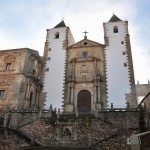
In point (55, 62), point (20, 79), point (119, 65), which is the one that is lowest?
point (20, 79)

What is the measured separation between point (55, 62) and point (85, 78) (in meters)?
4.76

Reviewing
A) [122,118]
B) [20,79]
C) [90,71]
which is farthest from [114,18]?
[122,118]

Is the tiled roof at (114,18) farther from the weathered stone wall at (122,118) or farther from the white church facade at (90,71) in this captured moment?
the weathered stone wall at (122,118)

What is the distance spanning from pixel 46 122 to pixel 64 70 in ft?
30.7

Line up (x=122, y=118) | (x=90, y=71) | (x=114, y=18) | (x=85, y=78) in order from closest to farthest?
(x=122, y=118) → (x=85, y=78) → (x=90, y=71) → (x=114, y=18)

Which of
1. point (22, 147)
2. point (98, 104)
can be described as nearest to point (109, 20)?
point (98, 104)

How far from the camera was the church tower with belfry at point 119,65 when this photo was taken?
75.8 feet

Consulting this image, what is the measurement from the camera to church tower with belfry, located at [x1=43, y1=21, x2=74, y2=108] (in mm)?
24844

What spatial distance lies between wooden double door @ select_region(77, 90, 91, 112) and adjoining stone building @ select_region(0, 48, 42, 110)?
474 cm

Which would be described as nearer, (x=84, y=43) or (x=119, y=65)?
(x=119, y=65)

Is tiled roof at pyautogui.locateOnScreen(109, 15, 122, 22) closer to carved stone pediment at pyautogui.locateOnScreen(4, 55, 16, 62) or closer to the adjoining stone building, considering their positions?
the adjoining stone building

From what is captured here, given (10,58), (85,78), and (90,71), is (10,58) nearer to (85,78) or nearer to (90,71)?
(85,78)

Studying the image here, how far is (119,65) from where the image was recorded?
82.6 feet

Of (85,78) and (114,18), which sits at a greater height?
(114,18)
